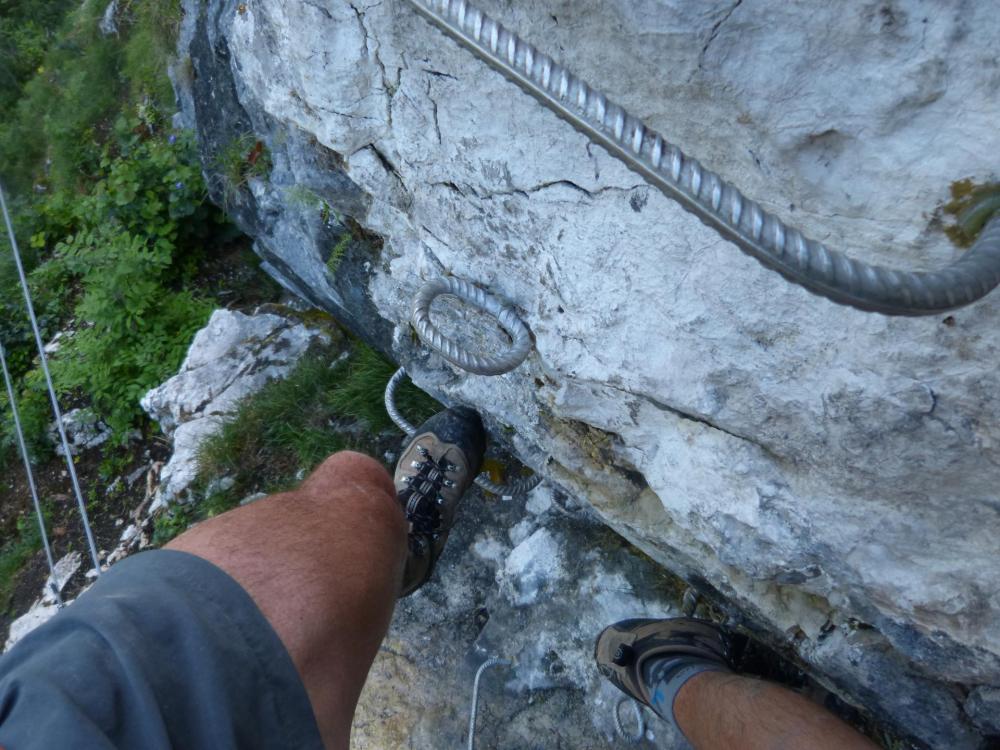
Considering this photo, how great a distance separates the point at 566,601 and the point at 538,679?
0.27m

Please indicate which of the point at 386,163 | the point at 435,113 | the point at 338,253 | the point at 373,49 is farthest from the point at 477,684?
the point at 373,49

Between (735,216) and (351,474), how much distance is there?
1.83 meters

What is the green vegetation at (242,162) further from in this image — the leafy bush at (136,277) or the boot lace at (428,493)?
the boot lace at (428,493)

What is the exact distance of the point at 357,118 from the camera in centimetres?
197

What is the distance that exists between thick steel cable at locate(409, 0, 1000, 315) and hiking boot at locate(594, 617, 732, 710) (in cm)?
170

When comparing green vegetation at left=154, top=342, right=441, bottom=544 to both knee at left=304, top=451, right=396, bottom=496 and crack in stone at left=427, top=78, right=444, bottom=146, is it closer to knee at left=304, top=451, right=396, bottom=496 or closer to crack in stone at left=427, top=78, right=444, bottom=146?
knee at left=304, top=451, right=396, bottom=496

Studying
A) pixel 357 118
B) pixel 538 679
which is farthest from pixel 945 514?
pixel 357 118

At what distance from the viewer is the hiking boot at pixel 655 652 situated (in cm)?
223

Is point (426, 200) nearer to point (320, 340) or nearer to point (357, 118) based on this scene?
point (357, 118)

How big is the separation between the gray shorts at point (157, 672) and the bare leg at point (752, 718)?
1.11 metres

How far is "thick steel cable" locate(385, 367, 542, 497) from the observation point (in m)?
2.74

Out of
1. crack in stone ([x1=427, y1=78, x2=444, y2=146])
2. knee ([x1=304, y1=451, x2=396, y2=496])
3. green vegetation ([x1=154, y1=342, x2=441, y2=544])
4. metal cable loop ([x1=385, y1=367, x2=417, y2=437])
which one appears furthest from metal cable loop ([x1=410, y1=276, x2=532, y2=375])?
green vegetation ([x1=154, y1=342, x2=441, y2=544])

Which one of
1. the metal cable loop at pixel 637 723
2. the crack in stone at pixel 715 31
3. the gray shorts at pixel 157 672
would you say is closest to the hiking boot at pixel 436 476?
the metal cable loop at pixel 637 723

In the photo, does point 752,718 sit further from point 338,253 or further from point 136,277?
point 136,277
